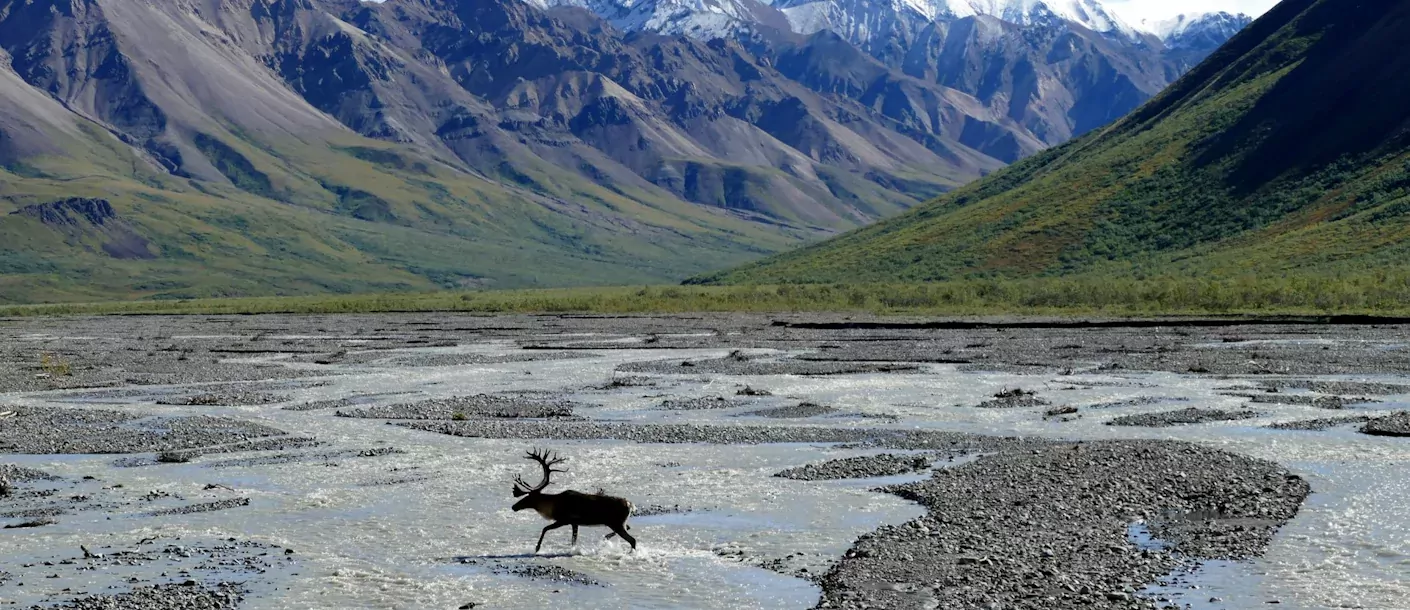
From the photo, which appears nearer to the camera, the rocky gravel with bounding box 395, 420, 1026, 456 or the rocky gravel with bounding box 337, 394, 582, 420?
the rocky gravel with bounding box 395, 420, 1026, 456

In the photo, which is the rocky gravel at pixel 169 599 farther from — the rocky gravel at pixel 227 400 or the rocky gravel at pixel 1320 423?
the rocky gravel at pixel 227 400

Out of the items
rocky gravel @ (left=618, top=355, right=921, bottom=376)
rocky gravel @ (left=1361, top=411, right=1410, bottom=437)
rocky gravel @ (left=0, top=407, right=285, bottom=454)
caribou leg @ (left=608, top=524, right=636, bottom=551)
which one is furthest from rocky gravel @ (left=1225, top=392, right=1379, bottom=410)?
rocky gravel @ (left=0, top=407, right=285, bottom=454)

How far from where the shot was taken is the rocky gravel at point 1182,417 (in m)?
43.0

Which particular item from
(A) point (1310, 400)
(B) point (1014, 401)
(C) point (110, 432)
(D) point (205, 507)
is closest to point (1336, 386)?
(A) point (1310, 400)

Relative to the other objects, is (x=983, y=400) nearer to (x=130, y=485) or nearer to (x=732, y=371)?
(x=732, y=371)

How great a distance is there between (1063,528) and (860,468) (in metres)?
8.59

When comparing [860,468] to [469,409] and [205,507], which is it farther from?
[469,409]

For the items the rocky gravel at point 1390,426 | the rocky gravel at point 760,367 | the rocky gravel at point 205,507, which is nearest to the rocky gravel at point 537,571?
the rocky gravel at point 205,507

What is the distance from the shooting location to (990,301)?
14188 centimetres

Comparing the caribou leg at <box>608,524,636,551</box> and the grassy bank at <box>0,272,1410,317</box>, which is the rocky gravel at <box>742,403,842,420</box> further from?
the grassy bank at <box>0,272,1410,317</box>

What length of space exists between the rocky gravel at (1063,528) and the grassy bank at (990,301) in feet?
256

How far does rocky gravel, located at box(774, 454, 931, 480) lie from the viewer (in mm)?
32969

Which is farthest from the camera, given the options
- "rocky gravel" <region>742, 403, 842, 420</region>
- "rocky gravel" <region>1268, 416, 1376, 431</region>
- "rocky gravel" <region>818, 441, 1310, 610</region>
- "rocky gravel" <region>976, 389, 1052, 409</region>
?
"rocky gravel" <region>976, 389, 1052, 409</region>

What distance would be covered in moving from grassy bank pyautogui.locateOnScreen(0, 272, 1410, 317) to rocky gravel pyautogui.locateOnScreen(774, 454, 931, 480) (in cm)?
7820
